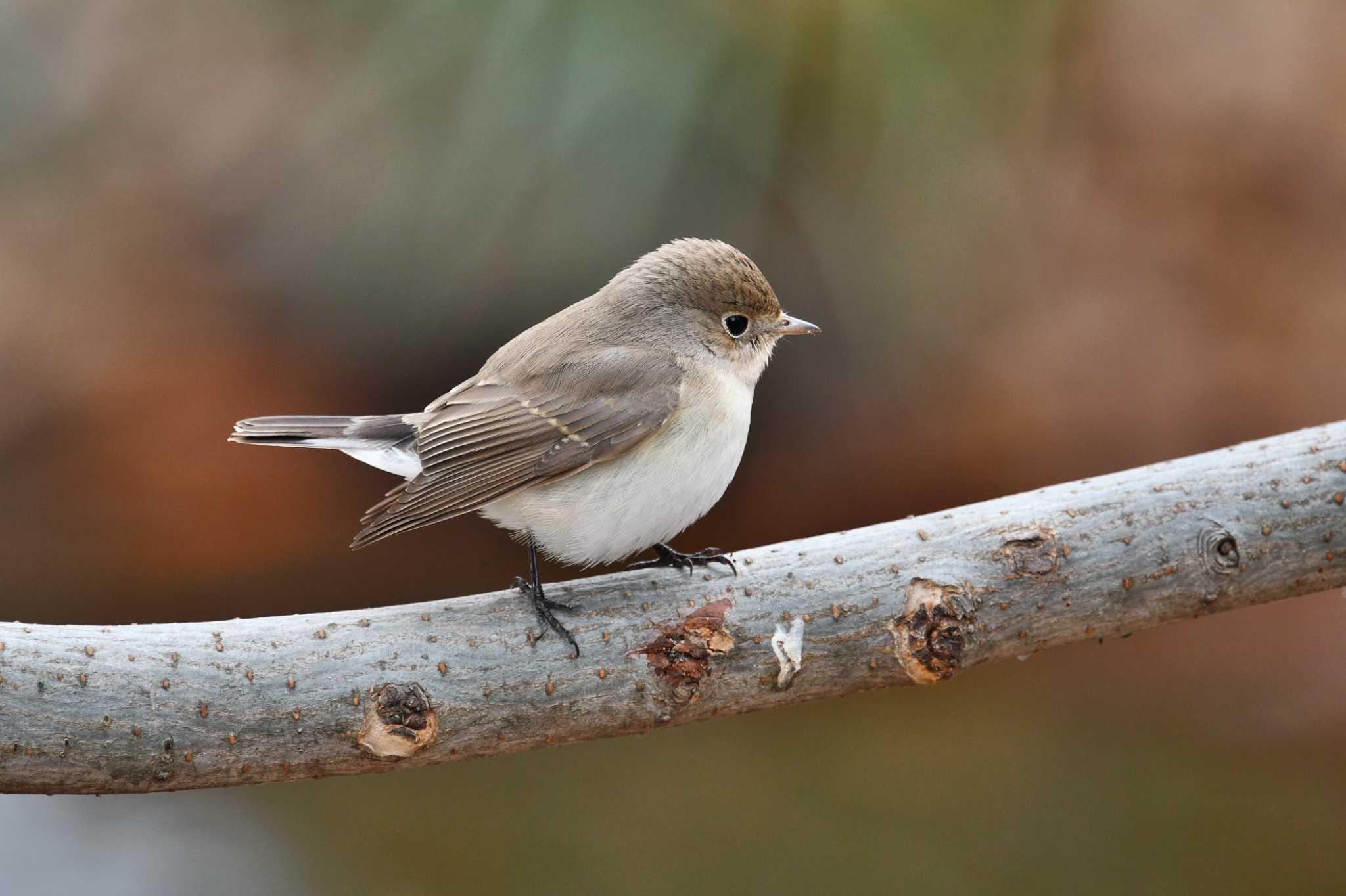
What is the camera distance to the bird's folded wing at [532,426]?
193cm

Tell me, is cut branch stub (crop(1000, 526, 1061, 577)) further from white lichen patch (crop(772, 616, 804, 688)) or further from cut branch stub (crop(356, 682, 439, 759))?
cut branch stub (crop(356, 682, 439, 759))

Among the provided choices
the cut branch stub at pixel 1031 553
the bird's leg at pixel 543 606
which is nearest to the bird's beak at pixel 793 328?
the cut branch stub at pixel 1031 553

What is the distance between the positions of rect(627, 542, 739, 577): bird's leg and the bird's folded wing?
0.85 ft

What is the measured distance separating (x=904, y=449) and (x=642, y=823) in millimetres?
1504

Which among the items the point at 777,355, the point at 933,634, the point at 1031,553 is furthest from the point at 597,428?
the point at 777,355

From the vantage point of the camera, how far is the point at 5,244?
3254mm

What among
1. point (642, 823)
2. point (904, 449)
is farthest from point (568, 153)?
point (642, 823)

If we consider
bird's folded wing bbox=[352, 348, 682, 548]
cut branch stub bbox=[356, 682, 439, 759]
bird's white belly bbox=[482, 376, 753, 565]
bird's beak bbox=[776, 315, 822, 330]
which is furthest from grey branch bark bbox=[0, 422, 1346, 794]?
bird's beak bbox=[776, 315, 822, 330]

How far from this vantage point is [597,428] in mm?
2004

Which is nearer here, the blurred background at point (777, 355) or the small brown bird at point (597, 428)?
the small brown bird at point (597, 428)

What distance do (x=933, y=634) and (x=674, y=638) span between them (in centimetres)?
46

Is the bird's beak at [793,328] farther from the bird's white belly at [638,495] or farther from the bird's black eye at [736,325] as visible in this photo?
the bird's white belly at [638,495]

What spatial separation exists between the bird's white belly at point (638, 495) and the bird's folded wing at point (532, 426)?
0.12 feet

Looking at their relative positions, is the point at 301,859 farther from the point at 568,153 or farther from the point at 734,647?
the point at 568,153
